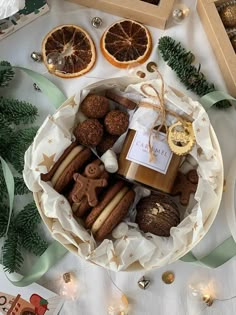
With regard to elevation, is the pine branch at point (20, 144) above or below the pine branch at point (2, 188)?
above

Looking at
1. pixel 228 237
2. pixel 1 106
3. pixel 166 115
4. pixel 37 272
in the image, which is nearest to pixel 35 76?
pixel 1 106

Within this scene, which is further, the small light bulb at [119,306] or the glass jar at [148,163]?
the small light bulb at [119,306]

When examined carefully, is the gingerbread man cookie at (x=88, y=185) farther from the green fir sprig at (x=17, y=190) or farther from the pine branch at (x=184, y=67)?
the pine branch at (x=184, y=67)

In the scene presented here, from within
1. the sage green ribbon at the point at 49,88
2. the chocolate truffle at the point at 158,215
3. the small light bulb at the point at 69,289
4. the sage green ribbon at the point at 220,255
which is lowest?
the small light bulb at the point at 69,289

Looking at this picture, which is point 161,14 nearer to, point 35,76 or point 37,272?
point 35,76

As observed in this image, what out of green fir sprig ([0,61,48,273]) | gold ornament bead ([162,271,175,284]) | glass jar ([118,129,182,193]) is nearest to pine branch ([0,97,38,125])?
green fir sprig ([0,61,48,273])

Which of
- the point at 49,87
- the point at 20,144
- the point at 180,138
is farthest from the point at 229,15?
the point at 20,144

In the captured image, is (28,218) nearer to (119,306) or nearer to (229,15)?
(119,306)

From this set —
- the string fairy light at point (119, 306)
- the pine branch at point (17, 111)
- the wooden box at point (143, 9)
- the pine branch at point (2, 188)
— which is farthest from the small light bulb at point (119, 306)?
the wooden box at point (143, 9)

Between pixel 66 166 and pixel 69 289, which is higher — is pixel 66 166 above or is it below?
above
